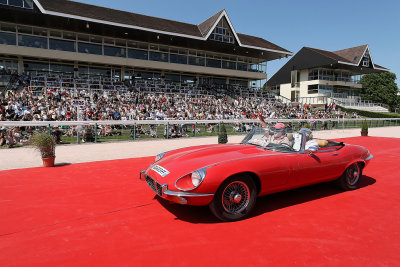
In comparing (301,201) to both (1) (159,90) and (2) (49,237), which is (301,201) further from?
(1) (159,90)

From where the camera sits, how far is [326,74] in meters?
48.2

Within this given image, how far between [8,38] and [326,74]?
4826 centimetres

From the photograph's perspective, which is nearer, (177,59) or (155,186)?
(155,186)

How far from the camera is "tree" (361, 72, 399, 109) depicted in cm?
5909

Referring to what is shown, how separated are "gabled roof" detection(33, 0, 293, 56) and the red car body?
75.7 feet

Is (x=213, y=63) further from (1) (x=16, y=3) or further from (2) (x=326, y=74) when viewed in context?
(2) (x=326, y=74)

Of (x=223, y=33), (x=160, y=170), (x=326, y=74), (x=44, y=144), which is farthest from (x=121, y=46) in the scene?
(x=326, y=74)

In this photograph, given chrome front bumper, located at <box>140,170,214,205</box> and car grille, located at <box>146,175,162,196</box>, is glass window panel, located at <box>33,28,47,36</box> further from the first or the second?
chrome front bumper, located at <box>140,170,214,205</box>

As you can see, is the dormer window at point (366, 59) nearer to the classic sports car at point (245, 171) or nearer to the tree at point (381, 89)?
the tree at point (381, 89)

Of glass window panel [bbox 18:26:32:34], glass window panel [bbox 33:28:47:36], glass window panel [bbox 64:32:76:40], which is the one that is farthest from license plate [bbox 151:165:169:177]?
glass window panel [bbox 18:26:32:34]

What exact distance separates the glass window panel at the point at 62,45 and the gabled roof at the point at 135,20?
3131 millimetres

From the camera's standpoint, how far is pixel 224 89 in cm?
3247

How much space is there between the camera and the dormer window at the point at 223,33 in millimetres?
31047

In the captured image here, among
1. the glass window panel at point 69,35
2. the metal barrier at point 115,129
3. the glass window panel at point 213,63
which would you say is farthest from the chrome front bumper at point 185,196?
the glass window panel at point 213,63
